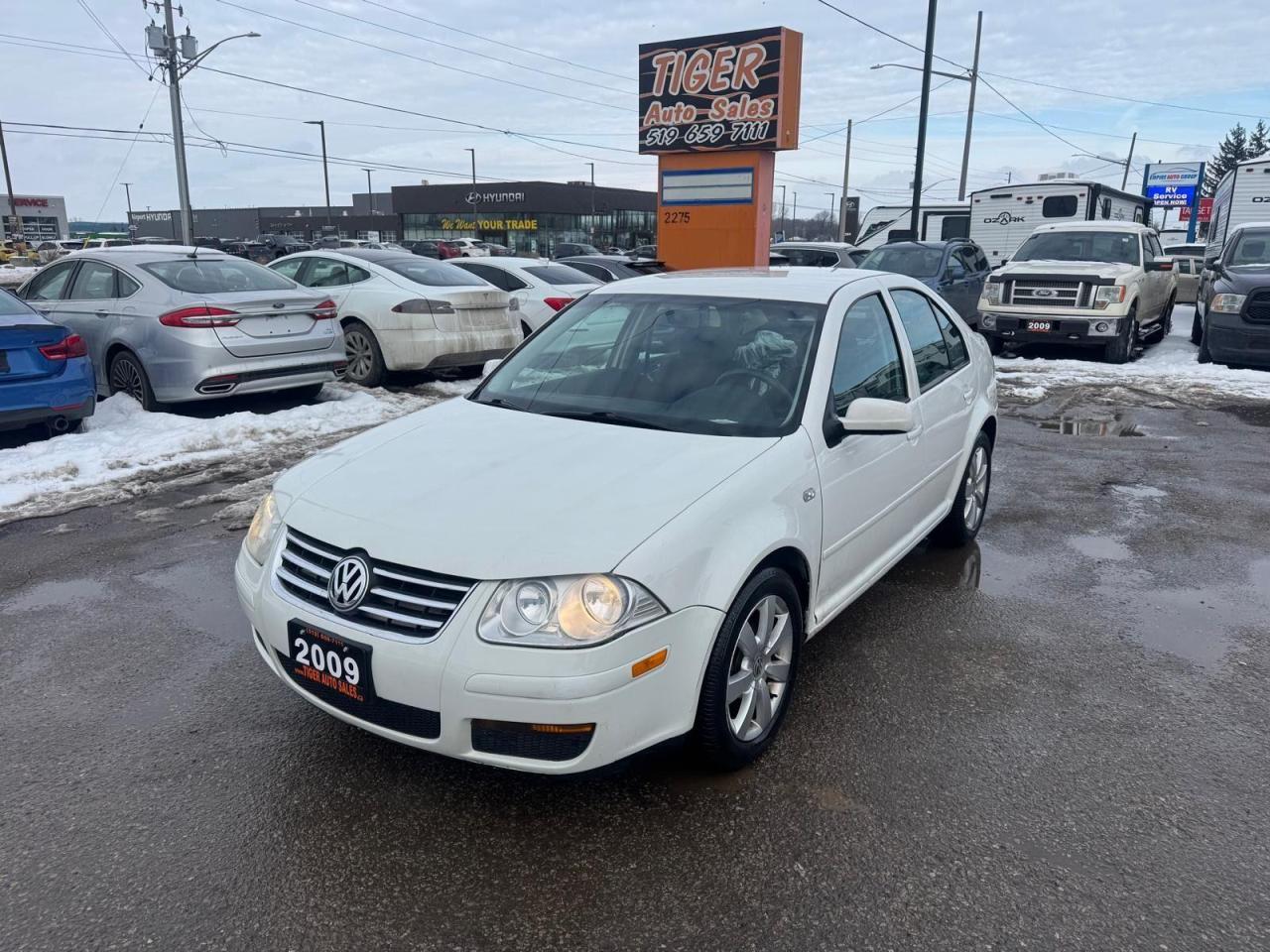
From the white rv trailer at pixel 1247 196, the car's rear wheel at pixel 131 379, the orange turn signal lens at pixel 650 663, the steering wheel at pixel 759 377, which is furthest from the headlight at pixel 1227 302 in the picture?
the car's rear wheel at pixel 131 379

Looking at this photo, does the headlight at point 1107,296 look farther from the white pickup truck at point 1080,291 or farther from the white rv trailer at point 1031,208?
the white rv trailer at point 1031,208

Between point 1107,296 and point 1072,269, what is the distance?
712 mm

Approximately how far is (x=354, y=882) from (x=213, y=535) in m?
3.62

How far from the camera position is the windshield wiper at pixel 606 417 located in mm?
3607

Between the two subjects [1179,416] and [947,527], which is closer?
[947,527]

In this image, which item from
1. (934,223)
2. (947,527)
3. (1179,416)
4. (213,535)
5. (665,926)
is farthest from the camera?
(934,223)

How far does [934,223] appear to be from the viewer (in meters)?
27.4

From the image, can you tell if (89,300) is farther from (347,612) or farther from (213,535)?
(347,612)

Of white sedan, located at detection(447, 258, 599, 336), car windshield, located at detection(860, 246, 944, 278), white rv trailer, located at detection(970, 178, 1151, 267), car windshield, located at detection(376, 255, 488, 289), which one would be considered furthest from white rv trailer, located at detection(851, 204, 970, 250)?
car windshield, located at detection(376, 255, 488, 289)

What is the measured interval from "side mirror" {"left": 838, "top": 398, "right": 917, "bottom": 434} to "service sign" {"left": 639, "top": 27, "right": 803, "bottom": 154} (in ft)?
39.3

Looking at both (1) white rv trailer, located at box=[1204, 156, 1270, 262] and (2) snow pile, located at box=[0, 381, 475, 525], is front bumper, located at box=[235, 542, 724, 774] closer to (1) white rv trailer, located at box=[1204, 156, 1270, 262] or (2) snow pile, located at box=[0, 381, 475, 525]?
(2) snow pile, located at box=[0, 381, 475, 525]

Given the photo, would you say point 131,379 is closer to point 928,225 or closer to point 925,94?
point 925,94

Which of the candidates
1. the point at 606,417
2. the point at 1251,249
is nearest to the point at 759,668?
the point at 606,417

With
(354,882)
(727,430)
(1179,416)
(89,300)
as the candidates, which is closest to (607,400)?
(727,430)
